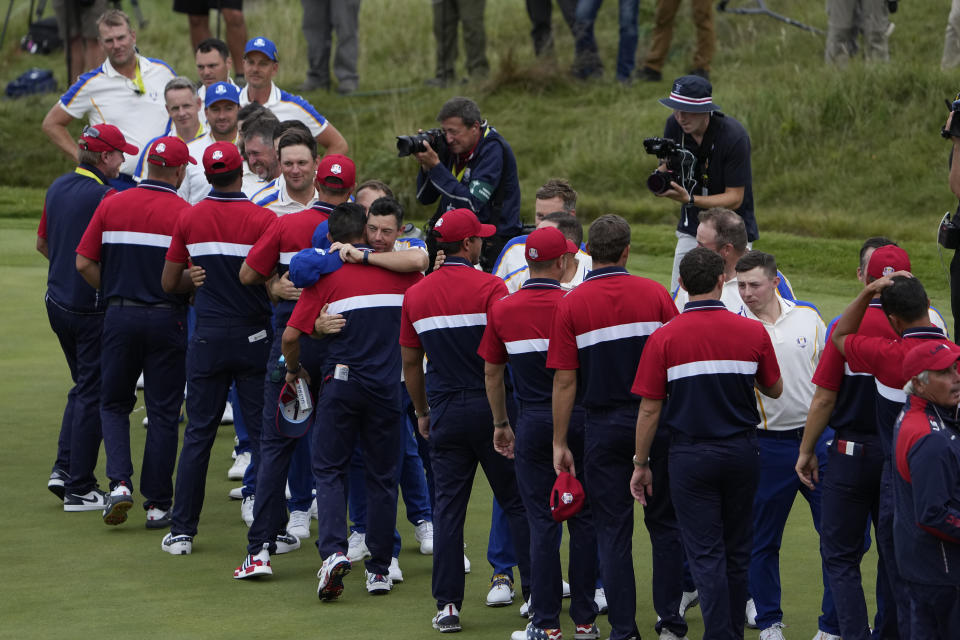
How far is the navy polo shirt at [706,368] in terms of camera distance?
6012 mm

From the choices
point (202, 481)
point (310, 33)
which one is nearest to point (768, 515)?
point (202, 481)

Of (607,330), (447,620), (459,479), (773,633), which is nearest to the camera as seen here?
(607,330)

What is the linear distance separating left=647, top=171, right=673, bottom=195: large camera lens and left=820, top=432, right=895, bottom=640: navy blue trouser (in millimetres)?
2972

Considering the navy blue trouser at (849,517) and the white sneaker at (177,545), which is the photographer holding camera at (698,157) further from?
the white sneaker at (177,545)

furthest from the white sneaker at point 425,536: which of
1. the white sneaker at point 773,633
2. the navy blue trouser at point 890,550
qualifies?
the navy blue trouser at point 890,550

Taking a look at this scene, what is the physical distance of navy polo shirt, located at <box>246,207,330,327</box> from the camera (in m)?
7.62

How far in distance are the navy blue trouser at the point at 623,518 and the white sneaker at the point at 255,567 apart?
6.34 feet

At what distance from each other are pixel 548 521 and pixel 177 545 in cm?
245

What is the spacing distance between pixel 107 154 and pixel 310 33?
1129 cm

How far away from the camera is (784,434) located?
22.3 ft

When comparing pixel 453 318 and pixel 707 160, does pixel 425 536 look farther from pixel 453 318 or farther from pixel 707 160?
pixel 707 160

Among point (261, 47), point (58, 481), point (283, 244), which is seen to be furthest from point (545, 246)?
point (261, 47)

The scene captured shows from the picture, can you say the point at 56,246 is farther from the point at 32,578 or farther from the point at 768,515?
the point at 768,515

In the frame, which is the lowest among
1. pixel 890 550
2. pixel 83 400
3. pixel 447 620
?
pixel 447 620
